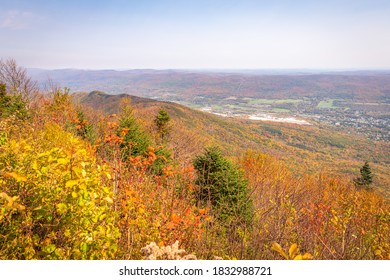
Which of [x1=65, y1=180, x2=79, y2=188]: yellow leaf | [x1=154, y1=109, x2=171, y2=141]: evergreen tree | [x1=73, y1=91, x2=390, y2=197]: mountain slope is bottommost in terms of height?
[x1=73, y1=91, x2=390, y2=197]: mountain slope

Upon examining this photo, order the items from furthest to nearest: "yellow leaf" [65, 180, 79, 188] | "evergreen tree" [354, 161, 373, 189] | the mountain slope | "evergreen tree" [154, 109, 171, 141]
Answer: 1. the mountain slope
2. "evergreen tree" [354, 161, 373, 189]
3. "evergreen tree" [154, 109, 171, 141]
4. "yellow leaf" [65, 180, 79, 188]

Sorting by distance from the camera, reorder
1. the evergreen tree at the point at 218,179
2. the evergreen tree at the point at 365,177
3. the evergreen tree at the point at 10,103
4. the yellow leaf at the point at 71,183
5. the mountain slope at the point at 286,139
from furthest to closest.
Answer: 1. the mountain slope at the point at 286,139
2. the evergreen tree at the point at 365,177
3. the evergreen tree at the point at 10,103
4. the evergreen tree at the point at 218,179
5. the yellow leaf at the point at 71,183

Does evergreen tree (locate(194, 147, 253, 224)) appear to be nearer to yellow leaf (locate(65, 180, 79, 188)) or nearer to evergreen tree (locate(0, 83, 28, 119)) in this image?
yellow leaf (locate(65, 180, 79, 188))

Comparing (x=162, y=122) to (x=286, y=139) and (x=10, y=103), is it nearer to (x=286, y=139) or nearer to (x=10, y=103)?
(x=10, y=103)

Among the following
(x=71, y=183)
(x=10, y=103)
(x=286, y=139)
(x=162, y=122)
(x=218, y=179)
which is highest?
(x=10, y=103)

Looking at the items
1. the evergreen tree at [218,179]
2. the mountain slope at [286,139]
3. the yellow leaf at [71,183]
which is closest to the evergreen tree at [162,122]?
the evergreen tree at [218,179]

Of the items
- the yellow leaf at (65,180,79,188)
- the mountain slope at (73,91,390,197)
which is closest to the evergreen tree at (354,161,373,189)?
the yellow leaf at (65,180,79,188)

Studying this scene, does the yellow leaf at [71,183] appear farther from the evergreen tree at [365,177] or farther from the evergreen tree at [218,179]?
the evergreen tree at [365,177]

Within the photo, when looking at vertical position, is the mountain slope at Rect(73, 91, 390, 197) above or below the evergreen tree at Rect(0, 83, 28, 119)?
below

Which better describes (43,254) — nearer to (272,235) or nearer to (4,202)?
(4,202)

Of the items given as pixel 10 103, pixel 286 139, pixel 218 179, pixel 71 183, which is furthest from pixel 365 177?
pixel 286 139

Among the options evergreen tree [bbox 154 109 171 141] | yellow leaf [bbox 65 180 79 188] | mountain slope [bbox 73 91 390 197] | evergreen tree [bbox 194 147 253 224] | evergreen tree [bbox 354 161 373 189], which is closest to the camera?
yellow leaf [bbox 65 180 79 188]

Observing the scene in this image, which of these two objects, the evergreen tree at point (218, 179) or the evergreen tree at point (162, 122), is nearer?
the evergreen tree at point (218, 179)
